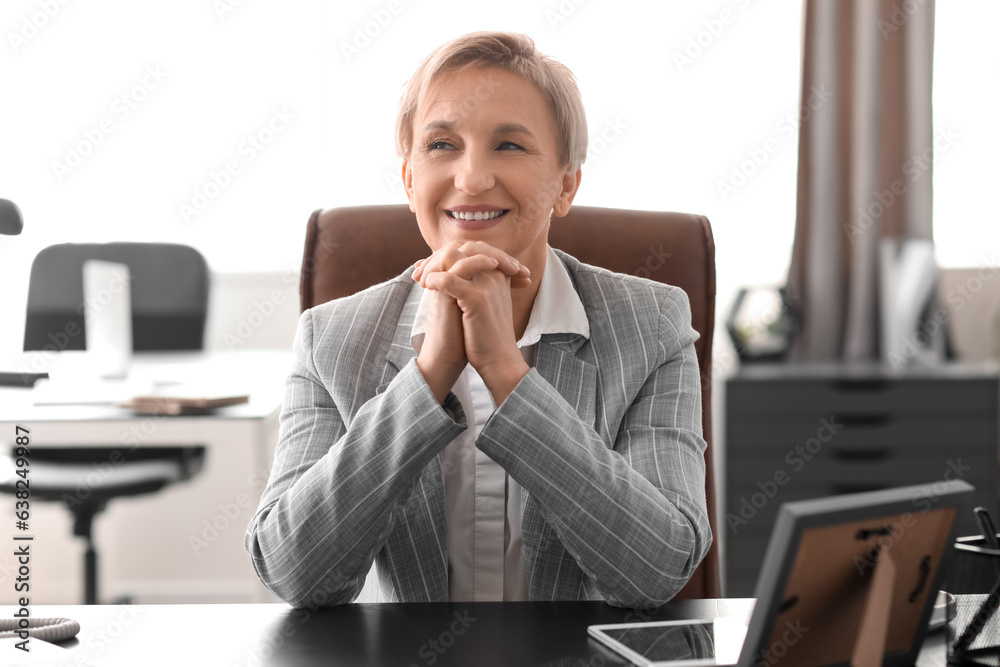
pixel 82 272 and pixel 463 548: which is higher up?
pixel 82 272

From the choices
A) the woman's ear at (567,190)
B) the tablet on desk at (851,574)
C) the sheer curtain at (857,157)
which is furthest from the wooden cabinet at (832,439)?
the tablet on desk at (851,574)

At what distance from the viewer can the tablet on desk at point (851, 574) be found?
574 mm

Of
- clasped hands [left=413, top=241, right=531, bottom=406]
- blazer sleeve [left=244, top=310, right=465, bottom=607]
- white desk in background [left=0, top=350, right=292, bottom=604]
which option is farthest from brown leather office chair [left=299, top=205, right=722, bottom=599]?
white desk in background [left=0, top=350, right=292, bottom=604]

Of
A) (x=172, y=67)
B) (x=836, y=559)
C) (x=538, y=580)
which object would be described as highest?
(x=172, y=67)

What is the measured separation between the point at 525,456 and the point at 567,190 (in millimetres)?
494

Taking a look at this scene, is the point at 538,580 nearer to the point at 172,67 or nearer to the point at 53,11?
the point at 172,67

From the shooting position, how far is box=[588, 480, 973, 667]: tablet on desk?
1.88 feet

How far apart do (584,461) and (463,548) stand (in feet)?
1.01

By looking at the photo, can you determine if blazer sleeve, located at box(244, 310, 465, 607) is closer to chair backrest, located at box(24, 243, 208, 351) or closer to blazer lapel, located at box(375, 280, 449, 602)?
A: blazer lapel, located at box(375, 280, 449, 602)

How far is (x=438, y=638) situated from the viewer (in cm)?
79

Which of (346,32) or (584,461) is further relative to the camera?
(346,32)

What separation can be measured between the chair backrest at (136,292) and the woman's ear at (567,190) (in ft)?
6.03

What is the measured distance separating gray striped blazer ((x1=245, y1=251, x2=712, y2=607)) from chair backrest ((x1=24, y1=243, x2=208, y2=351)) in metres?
1.76

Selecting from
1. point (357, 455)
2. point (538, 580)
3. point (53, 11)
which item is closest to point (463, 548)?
point (538, 580)
